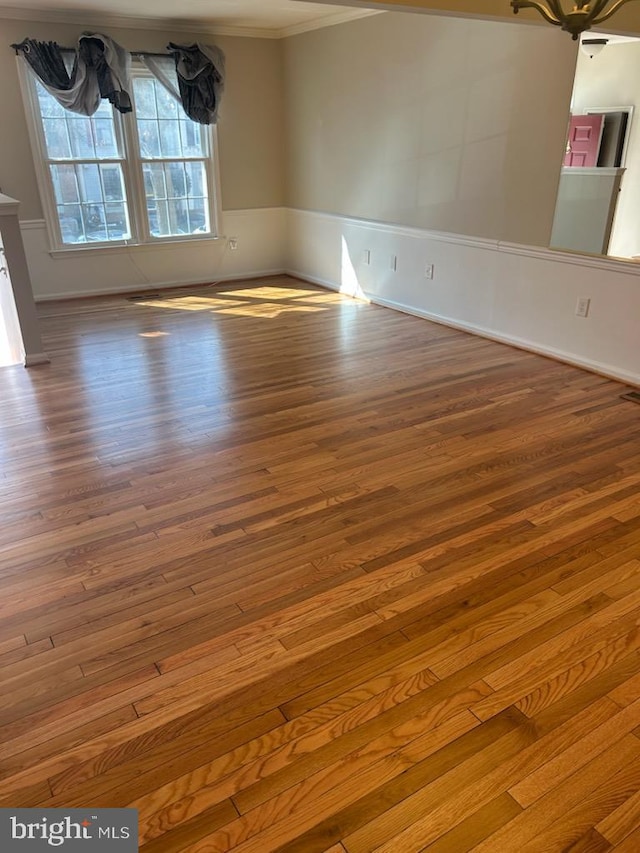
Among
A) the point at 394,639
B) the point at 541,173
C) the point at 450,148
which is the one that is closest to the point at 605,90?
the point at 541,173

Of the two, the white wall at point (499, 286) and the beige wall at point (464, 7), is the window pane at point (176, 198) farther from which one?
the beige wall at point (464, 7)

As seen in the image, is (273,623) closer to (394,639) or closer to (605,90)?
(394,639)

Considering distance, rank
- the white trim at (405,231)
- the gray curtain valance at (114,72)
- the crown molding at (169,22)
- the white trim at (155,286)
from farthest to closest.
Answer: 1. the white trim at (155,286)
2. the gray curtain valance at (114,72)
3. the crown molding at (169,22)
4. the white trim at (405,231)

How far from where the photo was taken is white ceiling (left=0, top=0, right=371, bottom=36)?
4.95m

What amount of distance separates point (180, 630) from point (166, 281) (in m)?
5.28

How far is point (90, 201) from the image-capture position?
5.97 m

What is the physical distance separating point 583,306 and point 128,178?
4.37m

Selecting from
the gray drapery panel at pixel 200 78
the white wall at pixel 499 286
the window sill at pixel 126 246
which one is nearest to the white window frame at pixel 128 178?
the window sill at pixel 126 246

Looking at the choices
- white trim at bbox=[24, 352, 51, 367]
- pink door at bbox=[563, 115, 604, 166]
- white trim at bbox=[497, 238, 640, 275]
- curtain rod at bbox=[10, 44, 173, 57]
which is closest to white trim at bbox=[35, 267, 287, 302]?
white trim at bbox=[24, 352, 51, 367]

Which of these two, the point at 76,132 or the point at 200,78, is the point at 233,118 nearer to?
the point at 200,78

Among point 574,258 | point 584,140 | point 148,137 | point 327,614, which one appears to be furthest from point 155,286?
point 327,614

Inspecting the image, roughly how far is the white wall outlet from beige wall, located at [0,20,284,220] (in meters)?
3.96

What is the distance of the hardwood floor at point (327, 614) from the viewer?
1.46m

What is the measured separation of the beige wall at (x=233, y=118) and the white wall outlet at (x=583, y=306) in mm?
3958
